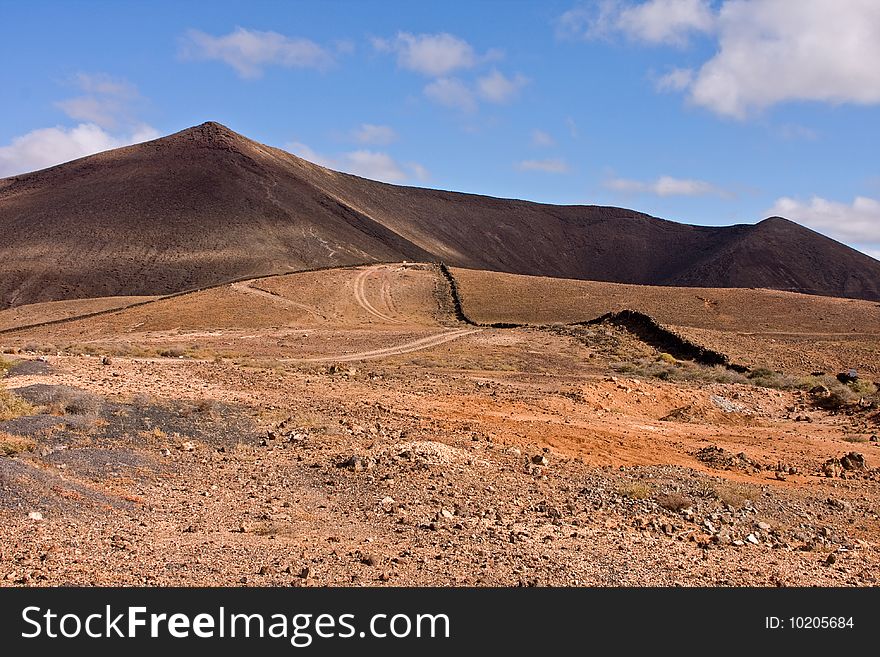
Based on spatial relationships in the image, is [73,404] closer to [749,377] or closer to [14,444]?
[14,444]

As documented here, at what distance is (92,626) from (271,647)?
1.30 m

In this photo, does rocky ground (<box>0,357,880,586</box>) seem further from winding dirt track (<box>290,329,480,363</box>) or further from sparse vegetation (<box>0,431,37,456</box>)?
winding dirt track (<box>290,329,480,363</box>)

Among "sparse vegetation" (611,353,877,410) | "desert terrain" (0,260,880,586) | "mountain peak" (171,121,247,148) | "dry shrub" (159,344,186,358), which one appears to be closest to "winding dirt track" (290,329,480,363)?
"desert terrain" (0,260,880,586)

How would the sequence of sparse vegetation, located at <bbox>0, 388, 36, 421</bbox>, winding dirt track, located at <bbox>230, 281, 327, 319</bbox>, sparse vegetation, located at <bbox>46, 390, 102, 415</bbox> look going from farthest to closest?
winding dirt track, located at <bbox>230, 281, 327, 319</bbox>
sparse vegetation, located at <bbox>46, 390, 102, 415</bbox>
sparse vegetation, located at <bbox>0, 388, 36, 421</bbox>

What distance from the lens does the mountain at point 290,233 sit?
83750mm

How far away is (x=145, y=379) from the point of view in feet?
61.9

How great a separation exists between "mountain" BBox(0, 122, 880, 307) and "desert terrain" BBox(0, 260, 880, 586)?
2217 inches

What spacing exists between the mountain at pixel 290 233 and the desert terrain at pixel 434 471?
185 ft

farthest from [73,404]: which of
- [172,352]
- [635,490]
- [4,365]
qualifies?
[172,352]

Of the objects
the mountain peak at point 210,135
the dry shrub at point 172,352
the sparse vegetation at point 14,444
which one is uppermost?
the mountain peak at point 210,135

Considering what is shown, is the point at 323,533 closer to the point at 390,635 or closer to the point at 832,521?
the point at 390,635

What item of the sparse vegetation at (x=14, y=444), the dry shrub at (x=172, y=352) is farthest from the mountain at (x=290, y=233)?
the sparse vegetation at (x=14, y=444)

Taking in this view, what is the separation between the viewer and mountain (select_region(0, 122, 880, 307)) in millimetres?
83750

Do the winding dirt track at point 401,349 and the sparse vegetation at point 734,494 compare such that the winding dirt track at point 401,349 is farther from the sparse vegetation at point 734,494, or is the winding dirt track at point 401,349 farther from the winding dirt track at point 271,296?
the sparse vegetation at point 734,494
